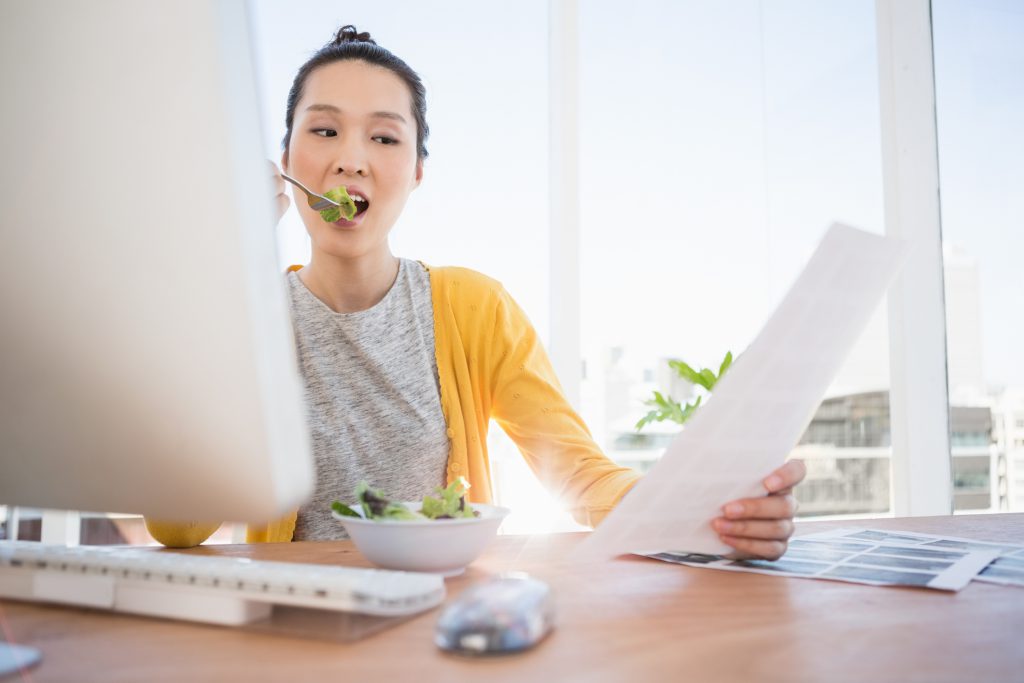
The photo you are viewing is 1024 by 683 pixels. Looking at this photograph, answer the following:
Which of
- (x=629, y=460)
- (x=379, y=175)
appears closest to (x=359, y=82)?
(x=379, y=175)

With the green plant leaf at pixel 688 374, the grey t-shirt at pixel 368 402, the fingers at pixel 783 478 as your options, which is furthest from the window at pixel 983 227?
the fingers at pixel 783 478

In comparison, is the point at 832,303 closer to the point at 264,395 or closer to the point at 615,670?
the point at 615,670

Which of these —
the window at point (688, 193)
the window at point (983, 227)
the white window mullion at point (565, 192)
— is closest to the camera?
the window at point (983, 227)

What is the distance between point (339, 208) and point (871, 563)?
978 mm

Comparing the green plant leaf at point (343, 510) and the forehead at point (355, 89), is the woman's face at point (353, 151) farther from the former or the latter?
the green plant leaf at point (343, 510)

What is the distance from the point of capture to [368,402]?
1422 mm

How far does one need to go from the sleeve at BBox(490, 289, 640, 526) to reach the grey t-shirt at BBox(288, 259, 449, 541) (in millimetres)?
150

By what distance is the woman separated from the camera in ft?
4.49

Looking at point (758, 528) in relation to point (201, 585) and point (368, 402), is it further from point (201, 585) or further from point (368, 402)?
point (368, 402)

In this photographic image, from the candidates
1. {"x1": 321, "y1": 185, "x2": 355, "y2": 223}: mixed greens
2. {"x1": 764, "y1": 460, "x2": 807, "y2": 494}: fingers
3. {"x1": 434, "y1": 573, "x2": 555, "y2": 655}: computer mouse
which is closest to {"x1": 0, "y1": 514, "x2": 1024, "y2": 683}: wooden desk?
{"x1": 434, "y1": 573, "x2": 555, "y2": 655}: computer mouse

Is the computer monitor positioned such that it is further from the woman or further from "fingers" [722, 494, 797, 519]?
the woman

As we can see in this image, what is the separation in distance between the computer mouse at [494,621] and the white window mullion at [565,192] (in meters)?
2.53

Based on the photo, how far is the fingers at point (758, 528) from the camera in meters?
0.79

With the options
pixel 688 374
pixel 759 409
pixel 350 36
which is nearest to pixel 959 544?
pixel 759 409
